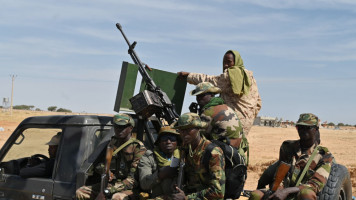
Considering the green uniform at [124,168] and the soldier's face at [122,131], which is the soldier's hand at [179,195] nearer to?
the green uniform at [124,168]

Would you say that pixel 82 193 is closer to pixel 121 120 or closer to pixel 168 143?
pixel 121 120

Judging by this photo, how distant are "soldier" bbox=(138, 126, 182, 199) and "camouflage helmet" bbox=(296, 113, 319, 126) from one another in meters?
1.23

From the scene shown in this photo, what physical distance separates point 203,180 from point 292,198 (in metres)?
0.83

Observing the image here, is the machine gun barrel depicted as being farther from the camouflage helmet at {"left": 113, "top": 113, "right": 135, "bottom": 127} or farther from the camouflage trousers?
the camouflage trousers

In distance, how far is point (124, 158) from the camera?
473 centimetres

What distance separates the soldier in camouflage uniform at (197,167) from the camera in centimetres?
392

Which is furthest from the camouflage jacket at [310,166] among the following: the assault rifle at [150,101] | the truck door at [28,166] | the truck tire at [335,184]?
the truck door at [28,166]

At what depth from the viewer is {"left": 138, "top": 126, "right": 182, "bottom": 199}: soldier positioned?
14.0ft

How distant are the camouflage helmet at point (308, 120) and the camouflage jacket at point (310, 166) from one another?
0.26m

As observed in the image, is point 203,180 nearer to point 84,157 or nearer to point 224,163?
point 224,163

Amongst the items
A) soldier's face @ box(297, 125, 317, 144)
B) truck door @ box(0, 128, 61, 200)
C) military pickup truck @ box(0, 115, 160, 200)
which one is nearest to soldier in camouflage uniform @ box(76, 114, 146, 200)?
military pickup truck @ box(0, 115, 160, 200)

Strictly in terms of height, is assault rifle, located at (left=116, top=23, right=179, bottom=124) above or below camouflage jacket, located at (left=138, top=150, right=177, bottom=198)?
above

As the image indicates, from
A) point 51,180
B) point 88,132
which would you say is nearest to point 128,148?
point 88,132

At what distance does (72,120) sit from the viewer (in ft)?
15.7
